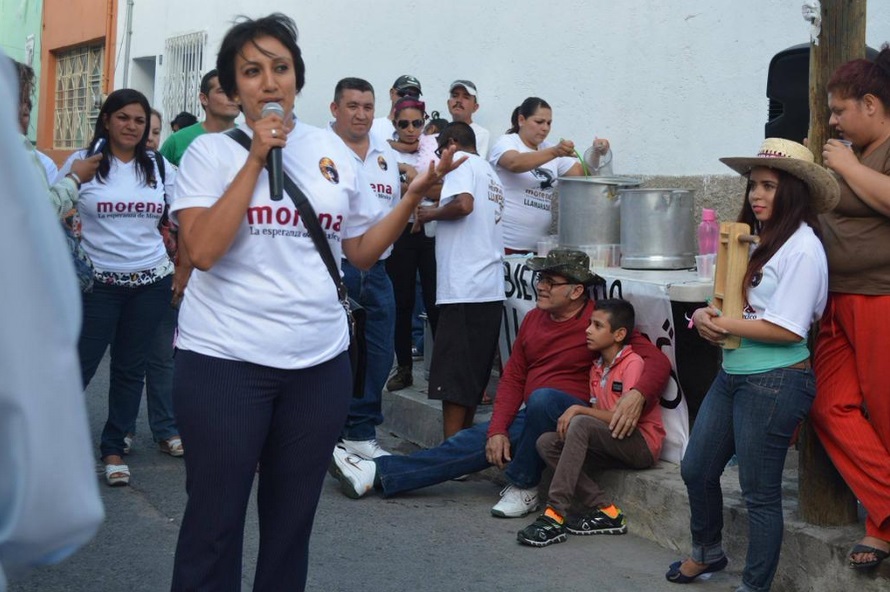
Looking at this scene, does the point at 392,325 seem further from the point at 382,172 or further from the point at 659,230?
the point at 659,230

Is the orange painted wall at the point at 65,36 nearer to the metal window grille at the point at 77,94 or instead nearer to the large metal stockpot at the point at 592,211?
the metal window grille at the point at 77,94

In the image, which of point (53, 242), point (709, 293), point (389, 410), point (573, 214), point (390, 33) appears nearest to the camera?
point (53, 242)

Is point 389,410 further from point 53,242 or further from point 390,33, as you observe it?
point 53,242

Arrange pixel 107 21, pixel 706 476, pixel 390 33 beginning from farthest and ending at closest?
pixel 107 21, pixel 390 33, pixel 706 476

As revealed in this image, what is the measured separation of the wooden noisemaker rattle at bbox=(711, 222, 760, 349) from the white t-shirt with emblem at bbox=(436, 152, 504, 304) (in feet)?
7.54

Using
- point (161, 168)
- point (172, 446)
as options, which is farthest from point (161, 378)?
point (161, 168)

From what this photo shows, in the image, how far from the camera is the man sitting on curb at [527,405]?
5629 mm

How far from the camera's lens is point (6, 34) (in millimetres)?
24094

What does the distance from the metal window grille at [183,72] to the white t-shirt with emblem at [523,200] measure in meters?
8.26

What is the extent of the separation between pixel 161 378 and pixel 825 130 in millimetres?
3914

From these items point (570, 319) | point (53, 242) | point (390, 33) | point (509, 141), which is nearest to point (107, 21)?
point (390, 33)

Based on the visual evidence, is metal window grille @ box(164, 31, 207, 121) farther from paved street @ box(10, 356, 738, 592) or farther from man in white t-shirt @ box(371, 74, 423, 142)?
paved street @ box(10, 356, 738, 592)

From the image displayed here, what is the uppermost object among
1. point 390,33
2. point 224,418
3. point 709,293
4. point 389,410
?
point 390,33

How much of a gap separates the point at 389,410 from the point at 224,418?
15.2 ft
